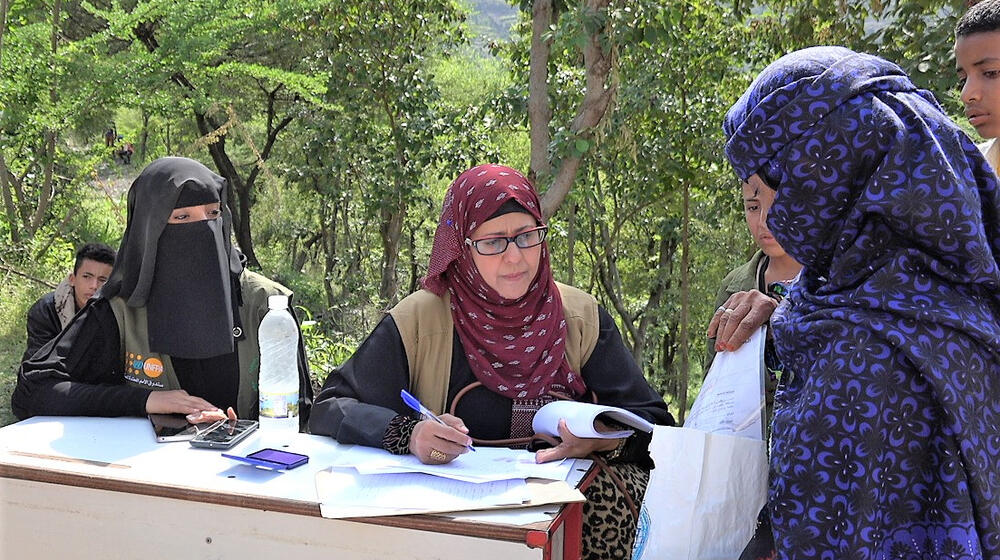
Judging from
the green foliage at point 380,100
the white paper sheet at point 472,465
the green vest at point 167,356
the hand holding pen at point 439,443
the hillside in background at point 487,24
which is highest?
the hillside in background at point 487,24

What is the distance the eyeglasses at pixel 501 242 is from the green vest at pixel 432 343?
19 cm

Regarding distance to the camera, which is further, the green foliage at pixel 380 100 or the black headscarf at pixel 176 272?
the green foliage at pixel 380 100

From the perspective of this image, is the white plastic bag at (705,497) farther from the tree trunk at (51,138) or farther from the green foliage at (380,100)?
the tree trunk at (51,138)

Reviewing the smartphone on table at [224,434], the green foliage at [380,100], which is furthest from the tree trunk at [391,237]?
the smartphone on table at [224,434]

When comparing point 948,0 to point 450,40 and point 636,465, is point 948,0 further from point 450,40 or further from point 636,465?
point 450,40

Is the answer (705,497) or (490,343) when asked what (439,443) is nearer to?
(490,343)

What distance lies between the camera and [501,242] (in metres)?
2.29

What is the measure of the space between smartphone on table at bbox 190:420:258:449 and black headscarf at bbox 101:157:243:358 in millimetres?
341

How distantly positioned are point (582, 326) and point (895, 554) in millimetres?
1318

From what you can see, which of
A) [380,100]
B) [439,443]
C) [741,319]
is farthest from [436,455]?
[380,100]

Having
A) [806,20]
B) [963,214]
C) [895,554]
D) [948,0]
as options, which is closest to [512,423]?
[895,554]

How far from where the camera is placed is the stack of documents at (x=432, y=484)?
67.1 inches

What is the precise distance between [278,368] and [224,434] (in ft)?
1.26

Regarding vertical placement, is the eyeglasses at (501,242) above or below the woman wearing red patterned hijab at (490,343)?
above
